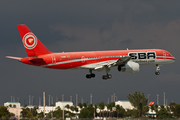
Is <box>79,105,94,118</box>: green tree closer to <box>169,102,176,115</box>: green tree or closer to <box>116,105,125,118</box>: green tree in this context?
<box>116,105,125,118</box>: green tree

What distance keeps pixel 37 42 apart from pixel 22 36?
11.3 feet

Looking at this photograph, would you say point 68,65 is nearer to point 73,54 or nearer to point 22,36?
point 73,54

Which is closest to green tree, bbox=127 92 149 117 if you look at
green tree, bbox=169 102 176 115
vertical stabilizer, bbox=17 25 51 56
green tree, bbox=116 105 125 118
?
green tree, bbox=169 102 176 115

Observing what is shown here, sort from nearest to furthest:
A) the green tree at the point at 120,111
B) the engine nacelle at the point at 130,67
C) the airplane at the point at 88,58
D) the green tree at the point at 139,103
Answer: the airplane at the point at 88,58 < the engine nacelle at the point at 130,67 < the green tree at the point at 139,103 < the green tree at the point at 120,111

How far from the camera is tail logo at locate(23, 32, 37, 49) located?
7550cm

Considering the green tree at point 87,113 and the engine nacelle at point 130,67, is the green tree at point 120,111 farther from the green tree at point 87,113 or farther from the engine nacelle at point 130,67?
the engine nacelle at point 130,67

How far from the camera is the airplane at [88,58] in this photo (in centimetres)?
7519

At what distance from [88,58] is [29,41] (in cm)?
1356

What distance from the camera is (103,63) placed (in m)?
79.9

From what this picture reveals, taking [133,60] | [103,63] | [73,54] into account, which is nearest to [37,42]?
[73,54]

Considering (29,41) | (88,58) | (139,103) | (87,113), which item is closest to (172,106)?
(139,103)

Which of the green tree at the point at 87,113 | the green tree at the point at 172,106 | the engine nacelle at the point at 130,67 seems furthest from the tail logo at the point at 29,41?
the green tree at the point at 172,106

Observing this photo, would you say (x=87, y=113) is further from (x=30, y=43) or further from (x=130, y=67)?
(x=30, y=43)

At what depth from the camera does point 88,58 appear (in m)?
78.8
